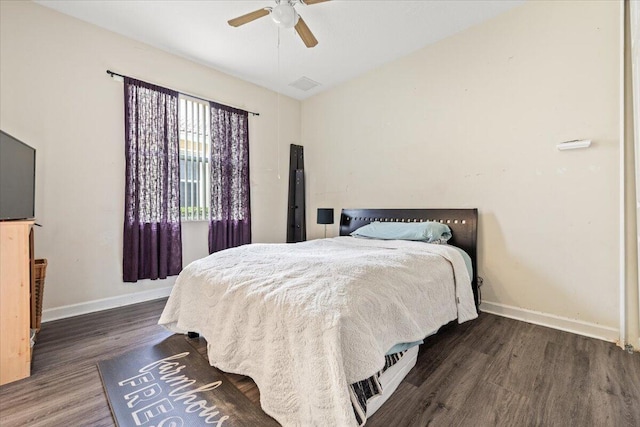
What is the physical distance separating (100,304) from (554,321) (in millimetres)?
4279

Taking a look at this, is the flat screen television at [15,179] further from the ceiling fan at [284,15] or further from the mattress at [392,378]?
the mattress at [392,378]

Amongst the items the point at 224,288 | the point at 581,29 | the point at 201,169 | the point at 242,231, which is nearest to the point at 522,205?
the point at 581,29

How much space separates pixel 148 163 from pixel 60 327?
5.63 feet

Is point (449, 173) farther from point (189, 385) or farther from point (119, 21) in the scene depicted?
point (119, 21)

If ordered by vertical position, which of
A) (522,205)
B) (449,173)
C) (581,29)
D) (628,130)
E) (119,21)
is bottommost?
(522,205)

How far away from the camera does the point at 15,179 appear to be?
1883 mm

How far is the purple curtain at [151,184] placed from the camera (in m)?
2.90

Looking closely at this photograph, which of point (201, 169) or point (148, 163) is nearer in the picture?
point (148, 163)

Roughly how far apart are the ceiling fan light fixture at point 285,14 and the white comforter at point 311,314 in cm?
191

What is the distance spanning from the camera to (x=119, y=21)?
2.67m

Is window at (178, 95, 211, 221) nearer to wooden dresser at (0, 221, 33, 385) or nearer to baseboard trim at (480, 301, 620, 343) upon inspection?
wooden dresser at (0, 221, 33, 385)

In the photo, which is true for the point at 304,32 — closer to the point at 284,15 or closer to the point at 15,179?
the point at 284,15

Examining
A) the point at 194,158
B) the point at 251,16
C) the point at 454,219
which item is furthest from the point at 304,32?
the point at 454,219

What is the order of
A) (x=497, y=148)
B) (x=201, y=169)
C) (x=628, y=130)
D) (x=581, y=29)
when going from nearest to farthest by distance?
1. (x=628, y=130)
2. (x=581, y=29)
3. (x=497, y=148)
4. (x=201, y=169)
